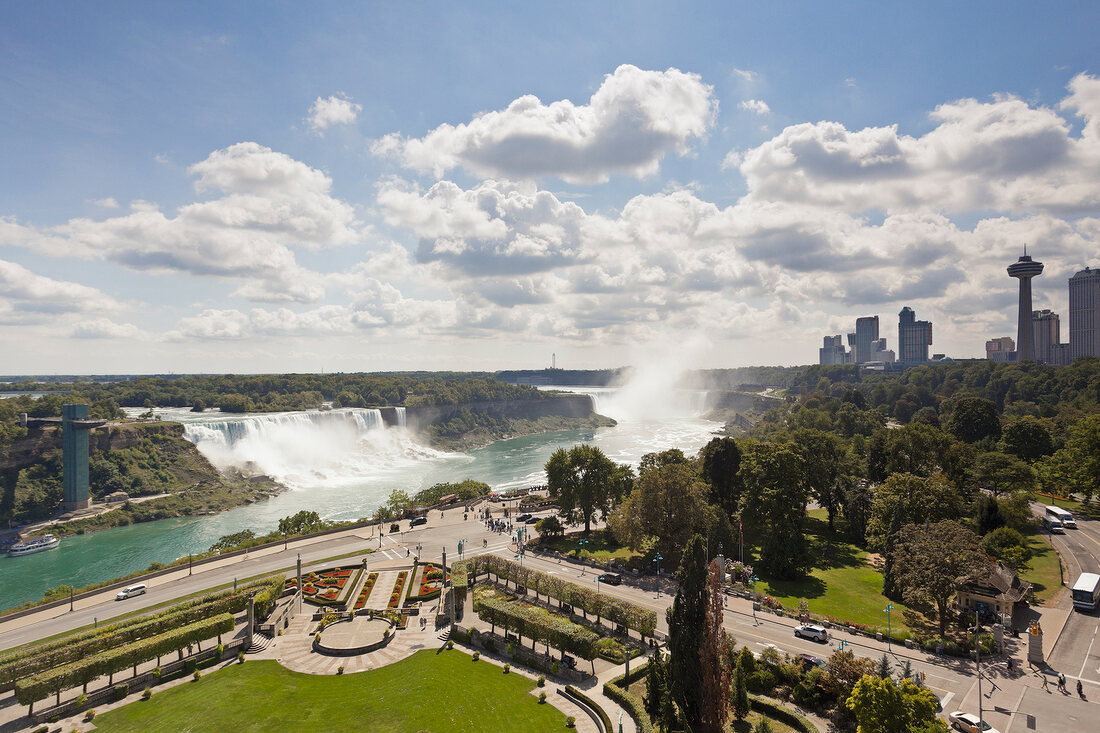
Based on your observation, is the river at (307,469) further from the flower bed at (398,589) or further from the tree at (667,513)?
the tree at (667,513)

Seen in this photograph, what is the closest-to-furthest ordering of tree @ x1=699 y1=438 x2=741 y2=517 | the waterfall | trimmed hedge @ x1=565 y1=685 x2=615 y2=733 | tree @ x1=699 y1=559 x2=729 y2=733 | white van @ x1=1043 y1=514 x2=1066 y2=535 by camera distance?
tree @ x1=699 y1=559 x2=729 y2=733, trimmed hedge @ x1=565 y1=685 x2=615 y2=733, white van @ x1=1043 y1=514 x2=1066 y2=535, tree @ x1=699 y1=438 x2=741 y2=517, the waterfall

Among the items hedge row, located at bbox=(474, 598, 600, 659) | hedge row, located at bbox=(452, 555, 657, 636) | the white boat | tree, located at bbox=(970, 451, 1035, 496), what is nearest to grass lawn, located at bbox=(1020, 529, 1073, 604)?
tree, located at bbox=(970, 451, 1035, 496)

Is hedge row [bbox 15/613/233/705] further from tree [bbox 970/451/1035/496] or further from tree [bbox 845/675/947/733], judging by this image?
tree [bbox 970/451/1035/496]

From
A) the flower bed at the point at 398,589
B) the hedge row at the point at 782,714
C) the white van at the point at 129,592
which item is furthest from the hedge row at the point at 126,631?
the hedge row at the point at 782,714

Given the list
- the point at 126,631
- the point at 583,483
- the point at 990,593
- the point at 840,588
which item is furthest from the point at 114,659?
the point at 990,593

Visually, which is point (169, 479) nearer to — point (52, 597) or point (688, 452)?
point (52, 597)

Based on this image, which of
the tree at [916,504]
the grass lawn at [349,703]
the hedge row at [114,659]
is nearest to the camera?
the grass lawn at [349,703]
